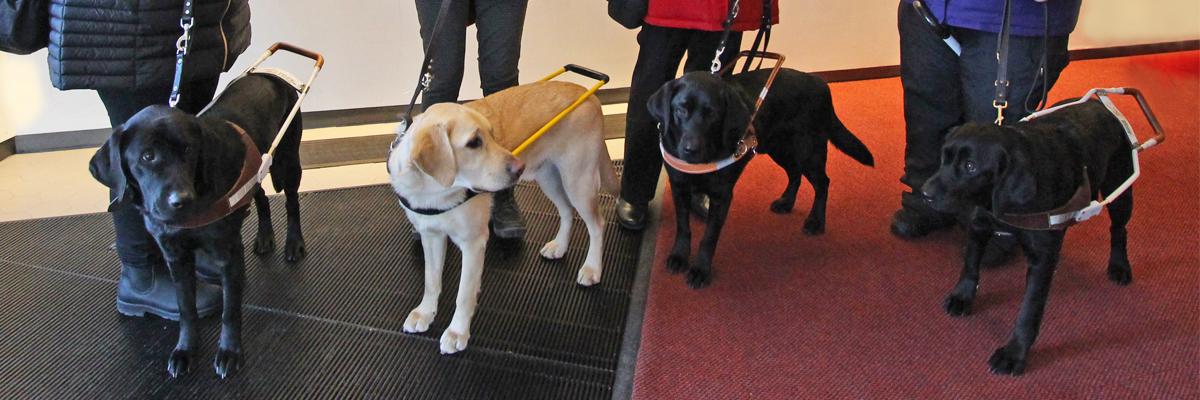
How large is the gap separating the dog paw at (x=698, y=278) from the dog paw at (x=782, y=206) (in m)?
0.66

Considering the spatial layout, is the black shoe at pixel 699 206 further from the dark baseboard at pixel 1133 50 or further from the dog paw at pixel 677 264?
the dark baseboard at pixel 1133 50

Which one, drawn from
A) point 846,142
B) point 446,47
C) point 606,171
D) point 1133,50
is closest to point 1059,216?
point 846,142

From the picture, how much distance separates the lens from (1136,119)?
407cm

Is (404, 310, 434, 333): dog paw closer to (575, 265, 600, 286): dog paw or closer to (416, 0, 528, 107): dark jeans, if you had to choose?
(575, 265, 600, 286): dog paw

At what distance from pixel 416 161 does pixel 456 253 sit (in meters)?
0.99

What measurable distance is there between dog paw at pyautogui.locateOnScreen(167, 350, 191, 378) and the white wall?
84.9 inches

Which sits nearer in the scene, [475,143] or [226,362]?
[475,143]

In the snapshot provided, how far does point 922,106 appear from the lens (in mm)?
2797

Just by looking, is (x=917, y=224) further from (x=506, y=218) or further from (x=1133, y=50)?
(x=1133, y=50)

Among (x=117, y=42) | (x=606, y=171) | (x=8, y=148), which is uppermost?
(x=117, y=42)

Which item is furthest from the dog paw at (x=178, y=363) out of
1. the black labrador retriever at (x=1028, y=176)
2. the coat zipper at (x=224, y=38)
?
the black labrador retriever at (x=1028, y=176)

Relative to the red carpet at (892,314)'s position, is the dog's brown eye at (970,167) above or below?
above

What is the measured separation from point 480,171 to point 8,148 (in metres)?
3.15

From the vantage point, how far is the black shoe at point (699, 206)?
310cm
